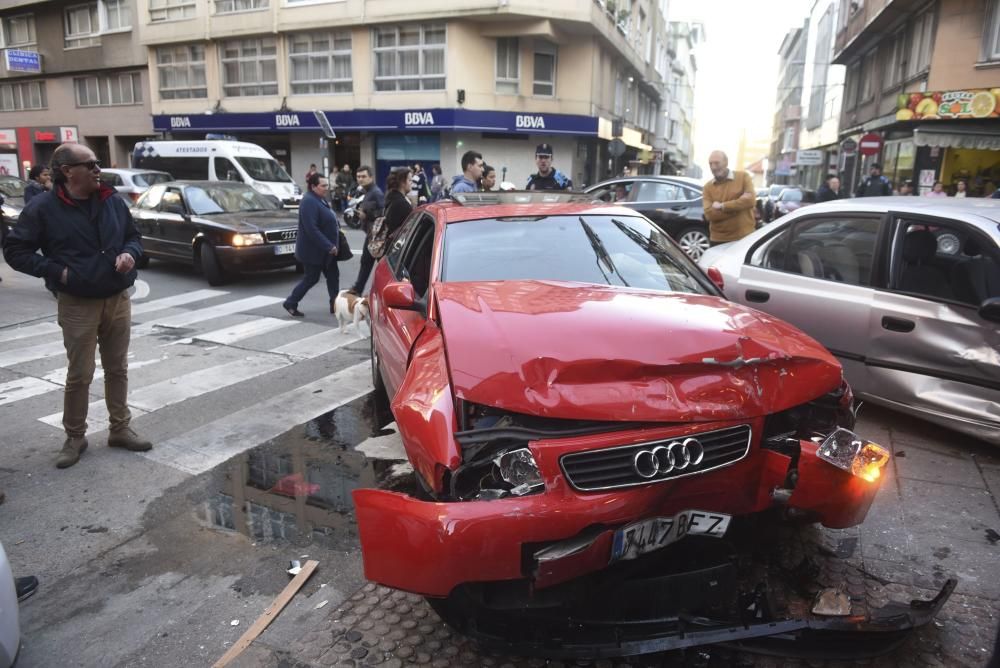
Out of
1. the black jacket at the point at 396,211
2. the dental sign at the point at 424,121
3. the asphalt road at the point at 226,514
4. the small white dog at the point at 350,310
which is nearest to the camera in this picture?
the asphalt road at the point at 226,514

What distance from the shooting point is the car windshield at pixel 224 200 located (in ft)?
35.8

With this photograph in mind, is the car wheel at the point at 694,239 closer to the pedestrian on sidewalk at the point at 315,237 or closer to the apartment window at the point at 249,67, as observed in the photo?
the pedestrian on sidewalk at the point at 315,237

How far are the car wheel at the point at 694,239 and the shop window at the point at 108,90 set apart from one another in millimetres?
30289

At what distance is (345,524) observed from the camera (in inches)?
140

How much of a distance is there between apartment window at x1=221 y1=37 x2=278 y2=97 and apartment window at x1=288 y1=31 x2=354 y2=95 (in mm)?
1038

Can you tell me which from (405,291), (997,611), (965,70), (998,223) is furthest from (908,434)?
(965,70)

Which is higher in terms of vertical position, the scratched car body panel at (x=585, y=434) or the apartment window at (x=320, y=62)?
the apartment window at (x=320, y=62)

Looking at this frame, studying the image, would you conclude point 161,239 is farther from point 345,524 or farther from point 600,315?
point 600,315

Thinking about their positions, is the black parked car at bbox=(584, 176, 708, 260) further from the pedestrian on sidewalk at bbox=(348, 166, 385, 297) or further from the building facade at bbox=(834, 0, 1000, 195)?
the building facade at bbox=(834, 0, 1000, 195)

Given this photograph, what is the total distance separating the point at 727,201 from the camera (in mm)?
7371

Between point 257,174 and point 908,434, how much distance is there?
19.8 meters

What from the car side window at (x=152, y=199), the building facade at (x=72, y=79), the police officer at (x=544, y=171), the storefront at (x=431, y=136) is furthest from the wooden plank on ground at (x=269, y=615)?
the building facade at (x=72, y=79)

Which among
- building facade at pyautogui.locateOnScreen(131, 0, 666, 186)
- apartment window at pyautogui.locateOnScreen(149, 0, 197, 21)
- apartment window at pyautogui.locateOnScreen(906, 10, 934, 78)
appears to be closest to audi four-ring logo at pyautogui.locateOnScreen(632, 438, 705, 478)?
building facade at pyautogui.locateOnScreen(131, 0, 666, 186)

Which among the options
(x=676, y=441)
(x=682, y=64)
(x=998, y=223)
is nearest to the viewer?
(x=676, y=441)
